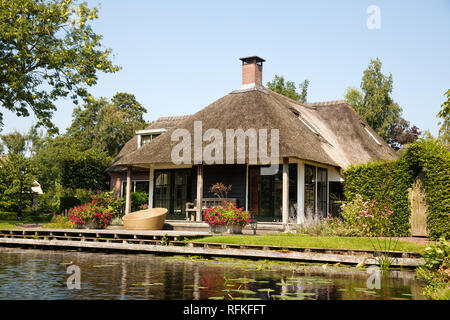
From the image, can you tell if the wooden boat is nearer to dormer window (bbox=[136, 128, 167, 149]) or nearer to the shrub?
the shrub

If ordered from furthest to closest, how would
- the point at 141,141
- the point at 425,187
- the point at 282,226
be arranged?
the point at 141,141, the point at 282,226, the point at 425,187

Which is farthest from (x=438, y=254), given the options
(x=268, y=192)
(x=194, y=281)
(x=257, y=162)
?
(x=268, y=192)

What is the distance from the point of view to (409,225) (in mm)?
16969

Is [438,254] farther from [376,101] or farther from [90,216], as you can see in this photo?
[376,101]

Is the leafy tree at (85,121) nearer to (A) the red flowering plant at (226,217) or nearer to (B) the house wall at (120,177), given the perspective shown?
(B) the house wall at (120,177)

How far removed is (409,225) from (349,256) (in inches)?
228

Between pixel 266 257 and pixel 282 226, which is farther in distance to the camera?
pixel 282 226

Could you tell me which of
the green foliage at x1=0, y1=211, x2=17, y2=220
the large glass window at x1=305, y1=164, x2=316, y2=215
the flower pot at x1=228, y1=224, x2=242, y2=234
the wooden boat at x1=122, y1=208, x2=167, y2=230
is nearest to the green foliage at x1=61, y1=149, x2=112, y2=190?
the green foliage at x1=0, y1=211, x2=17, y2=220

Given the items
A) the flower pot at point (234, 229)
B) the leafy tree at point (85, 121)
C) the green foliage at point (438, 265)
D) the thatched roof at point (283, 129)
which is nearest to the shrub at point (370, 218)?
the thatched roof at point (283, 129)

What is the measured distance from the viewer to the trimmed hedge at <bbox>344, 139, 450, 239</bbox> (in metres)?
15.4

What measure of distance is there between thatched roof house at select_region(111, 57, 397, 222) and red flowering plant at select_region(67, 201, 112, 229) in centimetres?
266
